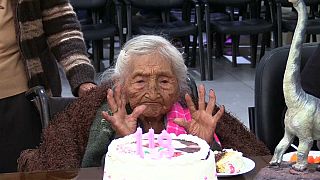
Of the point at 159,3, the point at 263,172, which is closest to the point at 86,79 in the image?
the point at 263,172

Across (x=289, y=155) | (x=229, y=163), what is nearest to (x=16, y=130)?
(x=229, y=163)

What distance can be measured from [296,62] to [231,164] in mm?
430

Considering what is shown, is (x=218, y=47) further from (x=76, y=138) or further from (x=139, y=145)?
(x=139, y=145)

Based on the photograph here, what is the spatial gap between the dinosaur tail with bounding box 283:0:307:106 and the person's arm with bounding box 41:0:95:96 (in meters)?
1.17

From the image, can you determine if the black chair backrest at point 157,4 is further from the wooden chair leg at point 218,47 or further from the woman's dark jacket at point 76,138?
the woman's dark jacket at point 76,138

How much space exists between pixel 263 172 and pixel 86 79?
1.09 meters

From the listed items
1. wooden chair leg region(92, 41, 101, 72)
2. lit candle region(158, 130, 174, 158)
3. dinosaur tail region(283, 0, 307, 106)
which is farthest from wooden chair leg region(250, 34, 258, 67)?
lit candle region(158, 130, 174, 158)

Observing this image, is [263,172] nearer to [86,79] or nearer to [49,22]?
[86,79]

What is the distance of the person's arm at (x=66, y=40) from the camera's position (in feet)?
7.52

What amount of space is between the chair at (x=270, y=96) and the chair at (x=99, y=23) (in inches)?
152

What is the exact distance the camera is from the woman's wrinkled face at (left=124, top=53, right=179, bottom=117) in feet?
6.41

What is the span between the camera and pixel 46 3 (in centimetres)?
229

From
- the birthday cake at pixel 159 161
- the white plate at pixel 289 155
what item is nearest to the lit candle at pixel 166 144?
the birthday cake at pixel 159 161

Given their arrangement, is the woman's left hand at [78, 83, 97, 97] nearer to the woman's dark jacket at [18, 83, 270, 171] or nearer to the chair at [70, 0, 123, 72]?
the woman's dark jacket at [18, 83, 270, 171]
